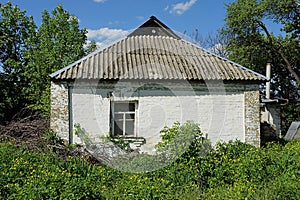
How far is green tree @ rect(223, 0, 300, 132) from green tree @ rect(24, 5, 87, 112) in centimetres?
917

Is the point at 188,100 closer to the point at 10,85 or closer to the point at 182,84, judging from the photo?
the point at 182,84

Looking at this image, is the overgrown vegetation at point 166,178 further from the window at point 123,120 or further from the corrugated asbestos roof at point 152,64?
the corrugated asbestos roof at point 152,64

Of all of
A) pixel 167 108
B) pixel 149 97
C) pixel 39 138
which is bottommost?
pixel 39 138

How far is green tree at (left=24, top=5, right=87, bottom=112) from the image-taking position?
19438 mm

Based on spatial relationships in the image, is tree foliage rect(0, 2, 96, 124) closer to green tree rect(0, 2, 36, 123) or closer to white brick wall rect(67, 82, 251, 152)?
Answer: green tree rect(0, 2, 36, 123)

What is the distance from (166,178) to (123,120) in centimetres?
334

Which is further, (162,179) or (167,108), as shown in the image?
(167,108)

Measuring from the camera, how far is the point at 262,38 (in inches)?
898

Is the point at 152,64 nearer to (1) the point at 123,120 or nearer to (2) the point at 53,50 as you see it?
(1) the point at 123,120

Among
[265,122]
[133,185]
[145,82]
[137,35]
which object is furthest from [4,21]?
[133,185]

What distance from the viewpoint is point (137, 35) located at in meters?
11.8

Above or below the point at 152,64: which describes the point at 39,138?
below

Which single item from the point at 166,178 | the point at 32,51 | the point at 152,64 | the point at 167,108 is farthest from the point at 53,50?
the point at 166,178

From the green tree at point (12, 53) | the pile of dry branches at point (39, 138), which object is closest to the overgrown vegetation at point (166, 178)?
the pile of dry branches at point (39, 138)
